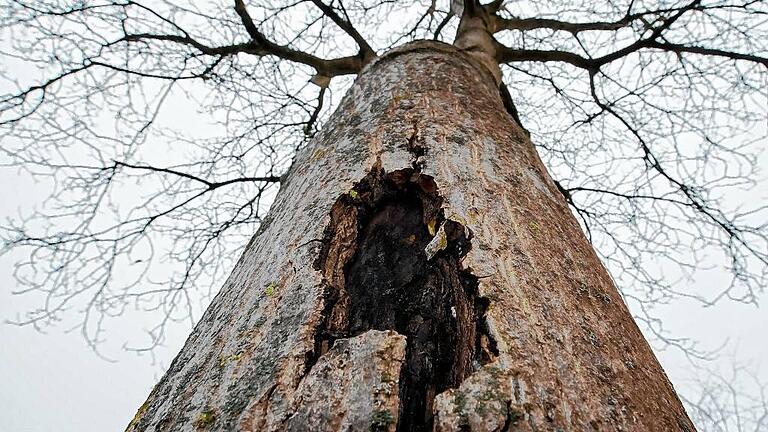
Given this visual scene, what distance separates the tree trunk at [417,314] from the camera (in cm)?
61

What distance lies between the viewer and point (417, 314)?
0.80 m

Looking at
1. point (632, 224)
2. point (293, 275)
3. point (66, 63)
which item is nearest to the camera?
point (293, 275)

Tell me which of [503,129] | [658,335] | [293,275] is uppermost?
[658,335]

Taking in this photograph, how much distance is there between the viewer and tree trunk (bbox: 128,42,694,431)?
0.61 meters

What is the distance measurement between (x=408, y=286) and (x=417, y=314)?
6 cm

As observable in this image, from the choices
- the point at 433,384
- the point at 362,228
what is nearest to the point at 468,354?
the point at 433,384

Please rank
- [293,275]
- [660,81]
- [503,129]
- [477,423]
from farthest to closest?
1. [660,81]
2. [503,129]
3. [293,275]
4. [477,423]

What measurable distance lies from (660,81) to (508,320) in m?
2.84

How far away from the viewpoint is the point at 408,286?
852 millimetres

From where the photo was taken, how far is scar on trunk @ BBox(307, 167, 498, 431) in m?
0.69

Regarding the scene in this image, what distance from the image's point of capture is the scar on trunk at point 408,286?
2.27 ft

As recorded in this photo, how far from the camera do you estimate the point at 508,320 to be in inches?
27.6

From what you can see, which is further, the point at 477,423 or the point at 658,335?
the point at 658,335

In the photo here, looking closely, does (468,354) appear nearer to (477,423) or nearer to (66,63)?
(477,423)
